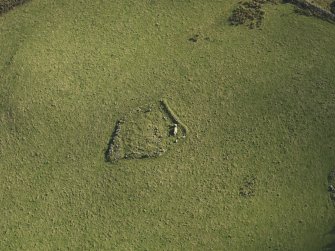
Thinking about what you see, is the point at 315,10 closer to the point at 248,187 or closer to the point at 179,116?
the point at 179,116

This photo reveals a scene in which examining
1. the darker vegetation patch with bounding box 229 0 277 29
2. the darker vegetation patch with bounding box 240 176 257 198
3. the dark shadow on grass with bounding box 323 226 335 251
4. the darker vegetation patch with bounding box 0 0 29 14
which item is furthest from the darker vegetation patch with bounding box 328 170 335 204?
the darker vegetation patch with bounding box 0 0 29 14

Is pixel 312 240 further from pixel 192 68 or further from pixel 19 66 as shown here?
pixel 19 66

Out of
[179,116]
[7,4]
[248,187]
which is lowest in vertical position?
[248,187]

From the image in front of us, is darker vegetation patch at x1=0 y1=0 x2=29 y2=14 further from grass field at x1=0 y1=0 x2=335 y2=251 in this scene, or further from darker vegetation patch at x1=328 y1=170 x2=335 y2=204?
darker vegetation patch at x1=328 y1=170 x2=335 y2=204

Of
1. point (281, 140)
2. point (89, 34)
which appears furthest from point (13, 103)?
point (281, 140)

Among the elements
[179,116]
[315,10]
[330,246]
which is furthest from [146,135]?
[315,10]

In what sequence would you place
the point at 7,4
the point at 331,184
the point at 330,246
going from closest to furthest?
the point at 330,246, the point at 331,184, the point at 7,4

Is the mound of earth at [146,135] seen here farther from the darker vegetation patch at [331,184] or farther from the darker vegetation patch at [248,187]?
the darker vegetation patch at [331,184]
